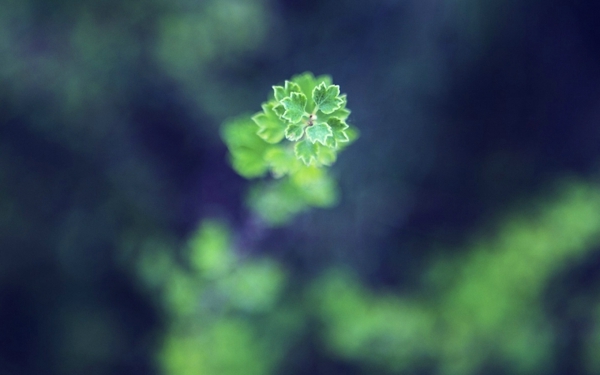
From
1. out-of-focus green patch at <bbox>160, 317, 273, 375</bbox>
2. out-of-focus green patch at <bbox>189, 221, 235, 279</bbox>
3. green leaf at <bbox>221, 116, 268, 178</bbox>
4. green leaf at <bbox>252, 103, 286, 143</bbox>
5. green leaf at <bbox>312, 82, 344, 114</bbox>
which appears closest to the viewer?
green leaf at <bbox>312, 82, 344, 114</bbox>

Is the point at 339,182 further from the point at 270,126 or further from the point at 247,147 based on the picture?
the point at 270,126

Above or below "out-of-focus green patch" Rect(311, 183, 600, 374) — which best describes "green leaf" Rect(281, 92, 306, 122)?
below

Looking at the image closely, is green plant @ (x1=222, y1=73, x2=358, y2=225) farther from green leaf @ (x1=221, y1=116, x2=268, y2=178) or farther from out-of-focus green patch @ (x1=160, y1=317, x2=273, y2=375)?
out-of-focus green patch @ (x1=160, y1=317, x2=273, y2=375)

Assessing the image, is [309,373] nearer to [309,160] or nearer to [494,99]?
[494,99]

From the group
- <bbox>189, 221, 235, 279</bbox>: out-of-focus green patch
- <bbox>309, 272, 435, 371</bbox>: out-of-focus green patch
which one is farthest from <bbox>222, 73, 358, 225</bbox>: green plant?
<bbox>309, 272, 435, 371</bbox>: out-of-focus green patch

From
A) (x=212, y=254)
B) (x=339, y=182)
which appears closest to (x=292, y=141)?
(x=212, y=254)

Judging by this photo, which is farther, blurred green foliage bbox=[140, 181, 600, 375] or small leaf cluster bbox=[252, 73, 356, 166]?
blurred green foliage bbox=[140, 181, 600, 375]

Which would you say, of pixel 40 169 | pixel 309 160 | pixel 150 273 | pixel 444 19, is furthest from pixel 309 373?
pixel 309 160

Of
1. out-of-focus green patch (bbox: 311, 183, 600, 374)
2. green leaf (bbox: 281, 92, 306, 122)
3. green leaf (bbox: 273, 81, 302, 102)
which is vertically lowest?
green leaf (bbox: 281, 92, 306, 122)
